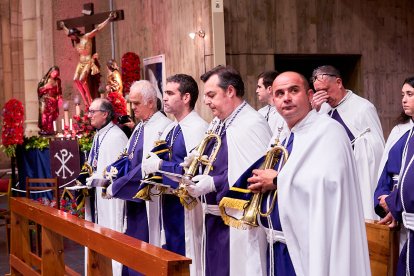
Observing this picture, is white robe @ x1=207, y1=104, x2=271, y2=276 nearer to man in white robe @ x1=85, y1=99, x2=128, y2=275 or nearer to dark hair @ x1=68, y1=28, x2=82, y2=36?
man in white robe @ x1=85, y1=99, x2=128, y2=275

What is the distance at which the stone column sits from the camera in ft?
50.3

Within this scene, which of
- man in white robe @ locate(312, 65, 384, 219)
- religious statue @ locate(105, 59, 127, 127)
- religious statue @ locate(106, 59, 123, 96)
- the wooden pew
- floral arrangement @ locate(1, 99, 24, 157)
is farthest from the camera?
religious statue @ locate(106, 59, 123, 96)

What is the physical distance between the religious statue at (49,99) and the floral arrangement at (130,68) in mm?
1197

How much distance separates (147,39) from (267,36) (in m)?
2.84

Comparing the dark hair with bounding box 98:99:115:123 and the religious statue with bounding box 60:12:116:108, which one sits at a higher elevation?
the religious statue with bounding box 60:12:116:108

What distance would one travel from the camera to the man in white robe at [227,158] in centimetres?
434

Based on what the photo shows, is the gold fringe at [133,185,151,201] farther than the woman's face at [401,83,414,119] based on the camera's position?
Yes

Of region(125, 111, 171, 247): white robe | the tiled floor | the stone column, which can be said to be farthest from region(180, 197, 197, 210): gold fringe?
the stone column

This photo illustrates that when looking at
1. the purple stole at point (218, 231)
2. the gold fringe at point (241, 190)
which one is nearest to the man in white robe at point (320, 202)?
the gold fringe at point (241, 190)

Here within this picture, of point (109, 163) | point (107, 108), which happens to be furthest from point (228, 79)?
point (107, 108)

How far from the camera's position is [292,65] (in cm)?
1221

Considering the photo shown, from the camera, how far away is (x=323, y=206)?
128 inches

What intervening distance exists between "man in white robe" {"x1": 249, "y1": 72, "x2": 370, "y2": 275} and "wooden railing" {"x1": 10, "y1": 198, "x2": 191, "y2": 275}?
56cm

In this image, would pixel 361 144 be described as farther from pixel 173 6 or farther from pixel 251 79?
pixel 173 6
